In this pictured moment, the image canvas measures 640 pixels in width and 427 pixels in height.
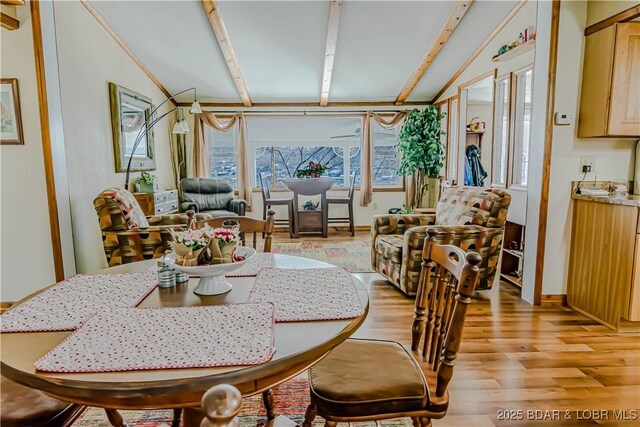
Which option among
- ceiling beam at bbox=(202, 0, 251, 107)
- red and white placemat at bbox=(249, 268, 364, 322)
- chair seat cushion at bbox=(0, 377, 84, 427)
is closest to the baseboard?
red and white placemat at bbox=(249, 268, 364, 322)

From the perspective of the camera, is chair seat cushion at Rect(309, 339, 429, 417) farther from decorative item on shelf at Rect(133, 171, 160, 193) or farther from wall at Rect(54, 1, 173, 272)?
decorative item on shelf at Rect(133, 171, 160, 193)

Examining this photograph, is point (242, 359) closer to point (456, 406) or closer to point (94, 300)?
point (94, 300)

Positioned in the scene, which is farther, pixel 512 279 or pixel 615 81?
pixel 512 279

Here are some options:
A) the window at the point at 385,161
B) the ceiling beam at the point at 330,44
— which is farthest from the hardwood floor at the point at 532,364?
the window at the point at 385,161

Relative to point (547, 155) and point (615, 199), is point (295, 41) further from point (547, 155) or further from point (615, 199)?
point (615, 199)

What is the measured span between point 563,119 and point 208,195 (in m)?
4.39

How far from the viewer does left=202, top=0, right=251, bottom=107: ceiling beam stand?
3855 mm

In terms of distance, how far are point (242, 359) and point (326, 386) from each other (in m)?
0.47

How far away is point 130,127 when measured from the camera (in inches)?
179

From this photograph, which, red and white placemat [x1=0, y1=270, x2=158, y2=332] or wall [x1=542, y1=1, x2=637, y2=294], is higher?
wall [x1=542, y1=1, x2=637, y2=294]

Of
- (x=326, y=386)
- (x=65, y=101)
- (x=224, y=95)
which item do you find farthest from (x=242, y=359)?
(x=224, y=95)

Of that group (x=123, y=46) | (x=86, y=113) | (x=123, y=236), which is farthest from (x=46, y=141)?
(x=123, y=46)

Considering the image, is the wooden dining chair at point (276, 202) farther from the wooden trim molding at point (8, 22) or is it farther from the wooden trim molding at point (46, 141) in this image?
the wooden trim molding at point (8, 22)

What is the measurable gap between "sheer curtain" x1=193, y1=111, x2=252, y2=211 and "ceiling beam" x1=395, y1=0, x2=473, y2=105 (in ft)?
8.70
